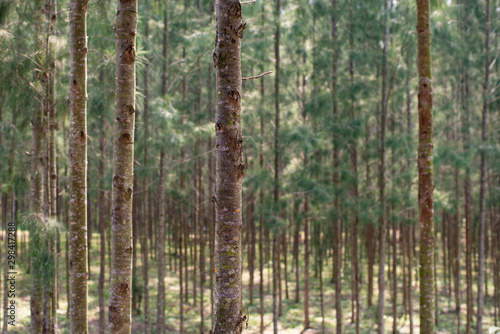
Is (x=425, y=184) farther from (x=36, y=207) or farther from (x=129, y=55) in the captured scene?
(x=36, y=207)

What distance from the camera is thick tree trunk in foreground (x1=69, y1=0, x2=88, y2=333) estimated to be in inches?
162

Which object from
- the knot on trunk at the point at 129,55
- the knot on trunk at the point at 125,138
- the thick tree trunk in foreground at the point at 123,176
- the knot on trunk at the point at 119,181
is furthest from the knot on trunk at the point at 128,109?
the knot on trunk at the point at 119,181

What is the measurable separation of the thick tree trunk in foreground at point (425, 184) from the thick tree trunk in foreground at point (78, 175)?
3.51 metres

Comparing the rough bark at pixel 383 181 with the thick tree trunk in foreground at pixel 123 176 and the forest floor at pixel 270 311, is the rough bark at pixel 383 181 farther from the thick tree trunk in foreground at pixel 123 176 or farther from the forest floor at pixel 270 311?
the thick tree trunk in foreground at pixel 123 176

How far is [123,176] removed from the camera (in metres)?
3.63

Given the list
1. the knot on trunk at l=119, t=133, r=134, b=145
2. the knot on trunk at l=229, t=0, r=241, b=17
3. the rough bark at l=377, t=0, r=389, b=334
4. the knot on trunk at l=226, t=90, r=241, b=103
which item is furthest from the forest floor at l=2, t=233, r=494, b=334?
the knot on trunk at l=229, t=0, r=241, b=17

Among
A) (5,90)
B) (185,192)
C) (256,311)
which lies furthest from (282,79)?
(5,90)

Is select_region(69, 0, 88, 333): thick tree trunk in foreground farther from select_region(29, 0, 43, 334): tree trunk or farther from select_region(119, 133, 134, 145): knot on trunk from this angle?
select_region(29, 0, 43, 334): tree trunk

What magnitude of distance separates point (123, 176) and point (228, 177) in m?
1.31

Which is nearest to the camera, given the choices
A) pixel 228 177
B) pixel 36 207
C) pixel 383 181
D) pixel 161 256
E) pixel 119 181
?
pixel 228 177

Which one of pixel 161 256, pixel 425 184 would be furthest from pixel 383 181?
pixel 425 184

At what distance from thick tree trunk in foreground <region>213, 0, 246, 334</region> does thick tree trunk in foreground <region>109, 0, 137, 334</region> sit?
1195 mm

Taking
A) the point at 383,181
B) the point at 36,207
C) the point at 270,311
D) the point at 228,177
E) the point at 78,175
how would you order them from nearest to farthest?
the point at 228,177, the point at 78,175, the point at 36,207, the point at 383,181, the point at 270,311

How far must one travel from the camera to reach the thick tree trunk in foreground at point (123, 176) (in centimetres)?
356
